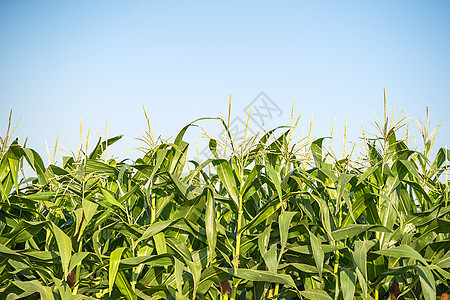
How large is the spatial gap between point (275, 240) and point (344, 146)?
0.70 meters

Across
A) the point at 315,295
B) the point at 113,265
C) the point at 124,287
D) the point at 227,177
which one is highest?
the point at 227,177

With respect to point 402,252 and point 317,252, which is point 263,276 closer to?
point 317,252

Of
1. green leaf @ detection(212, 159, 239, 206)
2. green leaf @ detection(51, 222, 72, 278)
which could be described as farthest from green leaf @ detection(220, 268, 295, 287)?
green leaf @ detection(51, 222, 72, 278)

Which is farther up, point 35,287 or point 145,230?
point 145,230

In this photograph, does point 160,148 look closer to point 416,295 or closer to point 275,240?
point 275,240

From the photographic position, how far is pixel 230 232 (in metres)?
2.06

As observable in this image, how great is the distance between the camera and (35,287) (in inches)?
71.2

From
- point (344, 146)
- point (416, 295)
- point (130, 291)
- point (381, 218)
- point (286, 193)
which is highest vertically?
point (344, 146)

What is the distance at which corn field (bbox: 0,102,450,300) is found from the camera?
1.81 metres

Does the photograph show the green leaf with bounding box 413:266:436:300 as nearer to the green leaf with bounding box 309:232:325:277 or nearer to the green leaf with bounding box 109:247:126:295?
the green leaf with bounding box 309:232:325:277

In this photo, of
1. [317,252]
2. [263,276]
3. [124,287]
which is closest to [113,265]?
[124,287]

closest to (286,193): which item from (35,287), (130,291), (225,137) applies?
(225,137)

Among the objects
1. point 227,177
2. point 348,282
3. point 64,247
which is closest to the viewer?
point 64,247

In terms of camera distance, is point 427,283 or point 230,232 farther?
point 230,232
